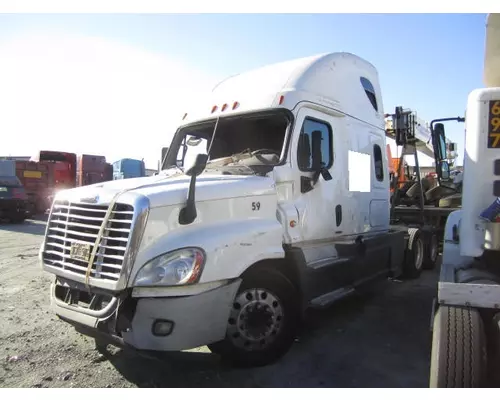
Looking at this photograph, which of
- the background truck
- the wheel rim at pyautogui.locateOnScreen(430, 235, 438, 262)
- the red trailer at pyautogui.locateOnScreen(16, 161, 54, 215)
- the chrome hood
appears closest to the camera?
the chrome hood

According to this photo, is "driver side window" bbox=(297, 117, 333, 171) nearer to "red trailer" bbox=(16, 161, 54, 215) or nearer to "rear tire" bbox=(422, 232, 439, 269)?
"rear tire" bbox=(422, 232, 439, 269)

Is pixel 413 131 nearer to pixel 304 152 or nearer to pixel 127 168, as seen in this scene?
pixel 304 152

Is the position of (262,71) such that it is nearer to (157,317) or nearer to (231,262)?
(231,262)

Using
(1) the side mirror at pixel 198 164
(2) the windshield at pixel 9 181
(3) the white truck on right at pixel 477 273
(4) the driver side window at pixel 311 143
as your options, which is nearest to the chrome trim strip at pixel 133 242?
(1) the side mirror at pixel 198 164

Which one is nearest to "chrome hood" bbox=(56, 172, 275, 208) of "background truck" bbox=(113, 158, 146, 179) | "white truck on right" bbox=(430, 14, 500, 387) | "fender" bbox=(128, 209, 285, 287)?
"fender" bbox=(128, 209, 285, 287)

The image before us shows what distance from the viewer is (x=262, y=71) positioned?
17.3ft

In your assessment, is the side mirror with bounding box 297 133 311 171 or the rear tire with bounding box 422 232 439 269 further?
the rear tire with bounding box 422 232 439 269

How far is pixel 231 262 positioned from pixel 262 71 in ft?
A: 9.31

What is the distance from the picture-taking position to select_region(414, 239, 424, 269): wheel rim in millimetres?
8023

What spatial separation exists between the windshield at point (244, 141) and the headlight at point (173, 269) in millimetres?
1247

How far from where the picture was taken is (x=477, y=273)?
323cm

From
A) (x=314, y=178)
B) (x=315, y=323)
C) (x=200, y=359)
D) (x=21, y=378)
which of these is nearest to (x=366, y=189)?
(x=314, y=178)

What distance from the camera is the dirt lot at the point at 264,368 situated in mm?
3676

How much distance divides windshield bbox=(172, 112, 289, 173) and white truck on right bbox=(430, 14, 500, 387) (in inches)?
76.3
